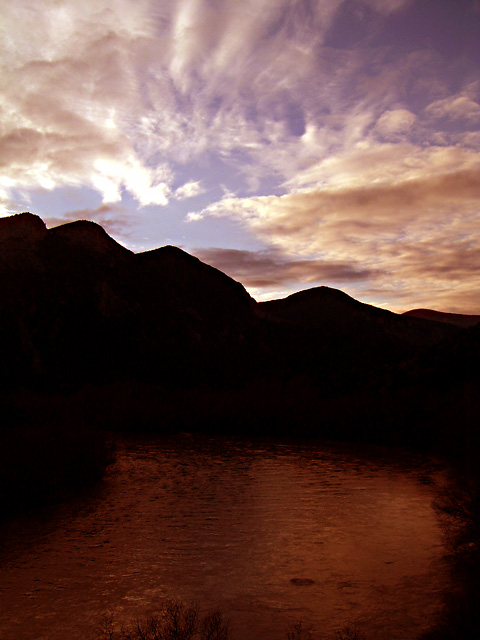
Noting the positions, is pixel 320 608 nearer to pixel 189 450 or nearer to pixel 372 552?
pixel 372 552

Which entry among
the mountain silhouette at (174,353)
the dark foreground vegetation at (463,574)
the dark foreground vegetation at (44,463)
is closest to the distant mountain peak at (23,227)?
the mountain silhouette at (174,353)

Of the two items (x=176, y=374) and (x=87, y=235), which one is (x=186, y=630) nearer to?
(x=176, y=374)

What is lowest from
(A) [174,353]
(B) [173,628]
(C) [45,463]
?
(B) [173,628]

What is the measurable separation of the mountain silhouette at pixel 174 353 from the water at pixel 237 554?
7.80 metres

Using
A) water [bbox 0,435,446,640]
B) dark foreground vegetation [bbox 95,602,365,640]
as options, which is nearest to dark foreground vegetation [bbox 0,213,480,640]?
dark foreground vegetation [bbox 95,602,365,640]

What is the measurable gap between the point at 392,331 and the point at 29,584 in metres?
74.4

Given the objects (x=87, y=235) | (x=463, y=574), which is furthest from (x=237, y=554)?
(x=87, y=235)

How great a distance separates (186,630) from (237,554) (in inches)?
158

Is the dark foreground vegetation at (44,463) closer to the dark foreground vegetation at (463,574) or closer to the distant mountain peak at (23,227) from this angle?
the dark foreground vegetation at (463,574)

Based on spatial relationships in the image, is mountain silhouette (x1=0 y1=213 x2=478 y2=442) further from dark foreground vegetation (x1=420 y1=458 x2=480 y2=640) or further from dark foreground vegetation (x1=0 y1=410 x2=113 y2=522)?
dark foreground vegetation (x1=420 y1=458 x2=480 y2=640)

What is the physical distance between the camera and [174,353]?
47.2 meters

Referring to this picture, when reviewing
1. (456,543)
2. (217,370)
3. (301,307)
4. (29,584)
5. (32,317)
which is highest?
(301,307)

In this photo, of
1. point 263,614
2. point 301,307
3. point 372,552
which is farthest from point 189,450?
point 301,307

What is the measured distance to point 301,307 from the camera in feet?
267
